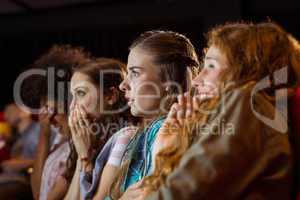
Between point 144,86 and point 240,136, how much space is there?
1.65 feet

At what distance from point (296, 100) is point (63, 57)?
4.48ft

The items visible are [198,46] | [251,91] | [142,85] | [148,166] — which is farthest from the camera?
[198,46]

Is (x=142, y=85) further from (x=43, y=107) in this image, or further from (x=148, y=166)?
(x=43, y=107)

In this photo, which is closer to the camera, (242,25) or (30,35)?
(242,25)

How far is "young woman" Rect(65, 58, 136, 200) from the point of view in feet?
5.00

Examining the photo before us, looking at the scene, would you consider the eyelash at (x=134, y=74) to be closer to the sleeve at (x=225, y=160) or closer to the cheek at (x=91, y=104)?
the cheek at (x=91, y=104)

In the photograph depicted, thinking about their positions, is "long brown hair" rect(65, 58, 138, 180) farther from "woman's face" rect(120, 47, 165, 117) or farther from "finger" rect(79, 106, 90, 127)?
"woman's face" rect(120, 47, 165, 117)

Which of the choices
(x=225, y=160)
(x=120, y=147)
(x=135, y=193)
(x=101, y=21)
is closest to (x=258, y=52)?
(x=225, y=160)

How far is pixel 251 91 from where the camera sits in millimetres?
802

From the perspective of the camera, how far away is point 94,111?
156 cm

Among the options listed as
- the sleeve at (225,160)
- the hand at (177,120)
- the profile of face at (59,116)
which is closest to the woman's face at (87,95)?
the profile of face at (59,116)

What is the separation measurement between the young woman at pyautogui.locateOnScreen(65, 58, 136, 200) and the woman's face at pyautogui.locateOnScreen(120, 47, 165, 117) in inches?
11.1

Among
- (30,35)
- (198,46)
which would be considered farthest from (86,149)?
(30,35)

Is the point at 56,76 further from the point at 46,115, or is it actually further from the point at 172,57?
the point at 172,57
